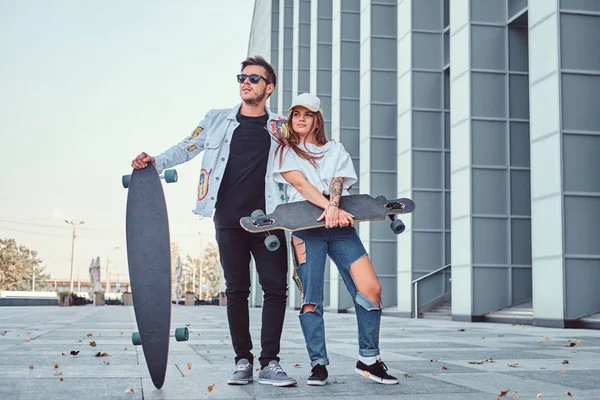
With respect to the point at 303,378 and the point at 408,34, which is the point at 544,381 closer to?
the point at 303,378

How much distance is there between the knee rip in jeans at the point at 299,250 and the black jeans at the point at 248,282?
0.07m

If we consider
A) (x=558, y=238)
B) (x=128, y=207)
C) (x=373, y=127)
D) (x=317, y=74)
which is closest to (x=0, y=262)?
(x=317, y=74)

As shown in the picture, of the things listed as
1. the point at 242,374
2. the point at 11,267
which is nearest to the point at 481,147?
the point at 242,374

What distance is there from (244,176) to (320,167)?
0.47 metres

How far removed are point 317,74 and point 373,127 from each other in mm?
7080

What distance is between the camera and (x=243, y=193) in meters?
4.39

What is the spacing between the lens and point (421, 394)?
3.71 meters

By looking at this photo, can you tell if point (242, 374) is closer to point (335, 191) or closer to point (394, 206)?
point (335, 191)

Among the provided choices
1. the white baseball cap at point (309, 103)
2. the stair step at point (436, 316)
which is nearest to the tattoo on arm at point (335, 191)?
the white baseball cap at point (309, 103)

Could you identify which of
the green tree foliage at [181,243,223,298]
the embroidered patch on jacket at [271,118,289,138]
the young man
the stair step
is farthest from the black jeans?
the green tree foliage at [181,243,223,298]

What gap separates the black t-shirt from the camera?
4379 mm

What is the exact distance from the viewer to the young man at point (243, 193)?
433 cm

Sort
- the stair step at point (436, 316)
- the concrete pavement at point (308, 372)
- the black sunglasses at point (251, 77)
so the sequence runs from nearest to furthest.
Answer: the concrete pavement at point (308, 372), the black sunglasses at point (251, 77), the stair step at point (436, 316)

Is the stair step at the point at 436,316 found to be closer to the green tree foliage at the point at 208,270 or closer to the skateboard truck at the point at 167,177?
the skateboard truck at the point at 167,177
